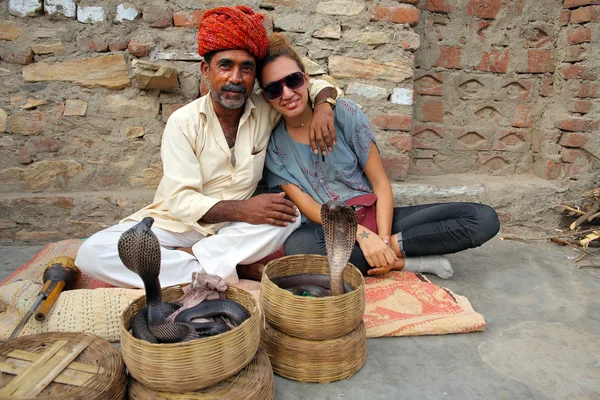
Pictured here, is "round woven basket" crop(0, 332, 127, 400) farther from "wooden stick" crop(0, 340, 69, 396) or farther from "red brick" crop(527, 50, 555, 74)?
"red brick" crop(527, 50, 555, 74)

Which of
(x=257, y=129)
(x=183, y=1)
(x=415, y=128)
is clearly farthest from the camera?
(x=415, y=128)

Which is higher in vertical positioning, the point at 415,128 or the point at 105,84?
the point at 105,84

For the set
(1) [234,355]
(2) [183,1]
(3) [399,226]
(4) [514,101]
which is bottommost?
(3) [399,226]

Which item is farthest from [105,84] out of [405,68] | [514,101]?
[514,101]

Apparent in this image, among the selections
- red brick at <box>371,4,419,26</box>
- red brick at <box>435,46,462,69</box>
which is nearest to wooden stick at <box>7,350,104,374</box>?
red brick at <box>371,4,419,26</box>

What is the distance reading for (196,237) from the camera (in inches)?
108

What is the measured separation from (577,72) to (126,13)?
324cm

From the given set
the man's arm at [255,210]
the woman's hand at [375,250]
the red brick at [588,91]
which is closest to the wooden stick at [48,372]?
the man's arm at [255,210]

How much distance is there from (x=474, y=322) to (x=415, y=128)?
1.93 meters

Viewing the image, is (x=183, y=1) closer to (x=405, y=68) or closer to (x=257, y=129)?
(x=257, y=129)

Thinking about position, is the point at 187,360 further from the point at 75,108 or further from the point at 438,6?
the point at 438,6

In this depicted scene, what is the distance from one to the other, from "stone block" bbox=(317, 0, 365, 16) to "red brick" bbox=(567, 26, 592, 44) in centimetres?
166

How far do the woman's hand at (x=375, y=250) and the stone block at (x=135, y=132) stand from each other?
1712 millimetres

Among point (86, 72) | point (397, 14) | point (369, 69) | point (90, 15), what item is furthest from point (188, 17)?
point (397, 14)
